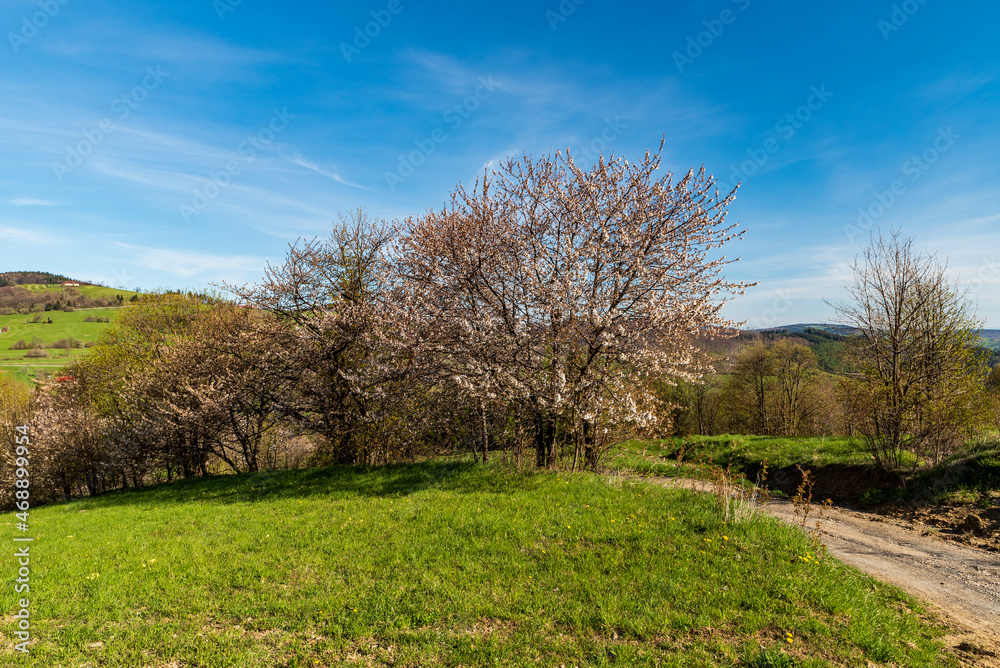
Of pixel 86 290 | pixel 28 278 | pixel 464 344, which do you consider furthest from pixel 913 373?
pixel 28 278

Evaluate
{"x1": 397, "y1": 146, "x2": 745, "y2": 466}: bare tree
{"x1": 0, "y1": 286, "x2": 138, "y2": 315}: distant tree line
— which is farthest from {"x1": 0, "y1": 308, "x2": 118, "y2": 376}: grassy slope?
{"x1": 397, "y1": 146, "x2": 745, "y2": 466}: bare tree

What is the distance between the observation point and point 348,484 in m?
12.4

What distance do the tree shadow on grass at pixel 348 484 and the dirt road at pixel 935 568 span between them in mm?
6488

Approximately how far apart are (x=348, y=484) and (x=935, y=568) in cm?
1280

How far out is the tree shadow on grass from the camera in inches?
435

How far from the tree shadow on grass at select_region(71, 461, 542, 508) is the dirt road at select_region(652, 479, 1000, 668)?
21.3ft

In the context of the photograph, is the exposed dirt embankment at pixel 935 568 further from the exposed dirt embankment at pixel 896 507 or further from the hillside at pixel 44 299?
the hillside at pixel 44 299

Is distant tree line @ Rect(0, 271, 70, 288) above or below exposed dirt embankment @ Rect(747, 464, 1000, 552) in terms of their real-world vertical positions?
above

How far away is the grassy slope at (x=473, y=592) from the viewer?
4770mm

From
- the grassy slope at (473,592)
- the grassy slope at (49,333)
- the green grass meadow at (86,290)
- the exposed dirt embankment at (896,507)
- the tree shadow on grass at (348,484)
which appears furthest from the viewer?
the green grass meadow at (86,290)

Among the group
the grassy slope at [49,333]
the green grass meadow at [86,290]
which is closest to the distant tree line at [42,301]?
the grassy slope at [49,333]

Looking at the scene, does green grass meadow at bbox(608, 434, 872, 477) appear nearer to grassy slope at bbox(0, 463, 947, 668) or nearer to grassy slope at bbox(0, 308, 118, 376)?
grassy slope at bbox(0, 463, 947, 668)

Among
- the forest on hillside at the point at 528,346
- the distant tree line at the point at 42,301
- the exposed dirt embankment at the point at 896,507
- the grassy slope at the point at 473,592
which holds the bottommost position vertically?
the exposed dirt embankment at the point at 896,507

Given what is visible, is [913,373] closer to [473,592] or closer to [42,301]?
[473,592]
